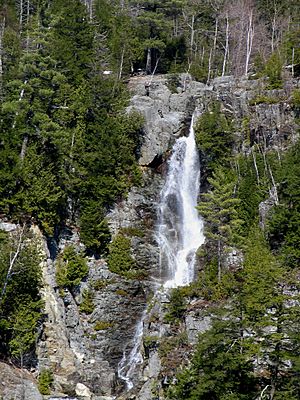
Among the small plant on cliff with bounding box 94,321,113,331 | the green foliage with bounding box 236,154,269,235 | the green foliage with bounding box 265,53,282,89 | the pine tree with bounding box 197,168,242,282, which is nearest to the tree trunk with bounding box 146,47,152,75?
the green foliage with bounding box 265,53,282,89

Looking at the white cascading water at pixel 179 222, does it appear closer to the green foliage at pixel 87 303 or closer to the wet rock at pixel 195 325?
the green foliage at pixel 87 303

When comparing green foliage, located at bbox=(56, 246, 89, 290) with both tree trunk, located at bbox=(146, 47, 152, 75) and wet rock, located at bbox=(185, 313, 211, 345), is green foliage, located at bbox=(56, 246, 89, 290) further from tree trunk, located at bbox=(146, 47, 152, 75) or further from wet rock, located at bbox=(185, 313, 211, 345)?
tree trunk, located at bbox=(146, 47, 152, 75)

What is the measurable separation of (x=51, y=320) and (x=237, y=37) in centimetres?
4026

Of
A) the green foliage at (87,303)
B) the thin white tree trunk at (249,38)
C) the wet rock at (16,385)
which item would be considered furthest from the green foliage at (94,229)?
the thin white tree trunk at (249,38)

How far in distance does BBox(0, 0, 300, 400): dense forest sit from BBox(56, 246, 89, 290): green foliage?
88 millimetres

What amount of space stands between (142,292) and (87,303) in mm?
3631

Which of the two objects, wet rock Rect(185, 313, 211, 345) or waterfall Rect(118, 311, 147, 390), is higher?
wet rock Rect(185, 313, 211, 345)

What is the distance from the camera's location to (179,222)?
1583 inches

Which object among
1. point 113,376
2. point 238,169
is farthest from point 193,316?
point 238,169

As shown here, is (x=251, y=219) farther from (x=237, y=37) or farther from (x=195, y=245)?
(x=237, y=37)

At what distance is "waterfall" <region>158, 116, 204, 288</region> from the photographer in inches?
1463

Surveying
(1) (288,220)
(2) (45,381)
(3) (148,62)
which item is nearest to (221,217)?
(1) (288,220)

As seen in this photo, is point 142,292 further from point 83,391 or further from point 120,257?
point 83,391

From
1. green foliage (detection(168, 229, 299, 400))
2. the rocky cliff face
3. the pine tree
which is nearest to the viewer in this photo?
green foliage (detection(168, 229, 299, 400))
